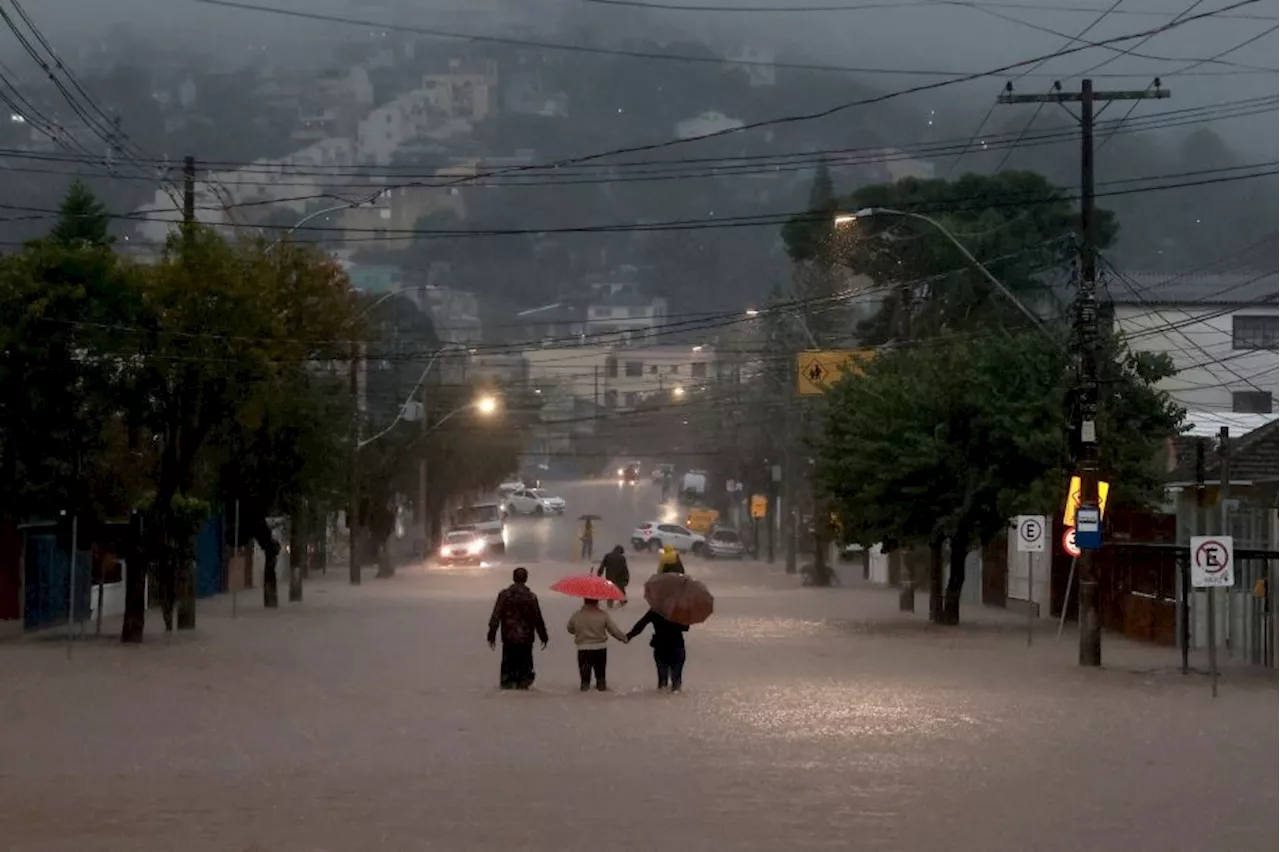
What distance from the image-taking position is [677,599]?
24.7m

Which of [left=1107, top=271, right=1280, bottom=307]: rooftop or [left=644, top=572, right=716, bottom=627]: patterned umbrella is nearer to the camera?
[left=644, top=572, right=716, bottom=627]: patterned umbrella

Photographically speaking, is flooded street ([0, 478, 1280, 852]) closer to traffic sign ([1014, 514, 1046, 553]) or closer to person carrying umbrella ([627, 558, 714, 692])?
person carrying umbrella ([627, 558, 714, 692])

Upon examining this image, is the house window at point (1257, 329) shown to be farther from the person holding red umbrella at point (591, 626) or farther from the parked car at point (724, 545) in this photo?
the person holding red umbrella at point (591, 626)

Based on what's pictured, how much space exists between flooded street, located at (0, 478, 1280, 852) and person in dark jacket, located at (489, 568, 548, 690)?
1.29 ft

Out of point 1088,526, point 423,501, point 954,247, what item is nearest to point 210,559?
point 954,247

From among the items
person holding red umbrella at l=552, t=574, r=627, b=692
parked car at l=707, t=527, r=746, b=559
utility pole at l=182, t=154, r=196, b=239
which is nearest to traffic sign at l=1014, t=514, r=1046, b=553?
person holding red umbrella at l=552, t=574, r=627, b=692

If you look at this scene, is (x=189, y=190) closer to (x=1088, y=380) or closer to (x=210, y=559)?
(x=1088, y=380)

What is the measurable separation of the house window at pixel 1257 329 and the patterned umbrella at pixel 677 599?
172 feet

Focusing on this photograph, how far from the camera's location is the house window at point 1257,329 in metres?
73.8

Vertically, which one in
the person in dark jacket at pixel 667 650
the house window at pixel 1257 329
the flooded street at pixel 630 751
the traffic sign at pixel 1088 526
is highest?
the house window at pixel 1257 329

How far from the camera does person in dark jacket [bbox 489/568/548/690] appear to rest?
24.5 metres

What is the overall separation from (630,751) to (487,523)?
8373cm

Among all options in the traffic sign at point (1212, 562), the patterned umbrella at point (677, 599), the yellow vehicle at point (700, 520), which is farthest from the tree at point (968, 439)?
the yellow vehicle at point (700, 520)

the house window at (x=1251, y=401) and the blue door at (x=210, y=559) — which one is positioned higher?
the house window at (x=1251, y=401)
